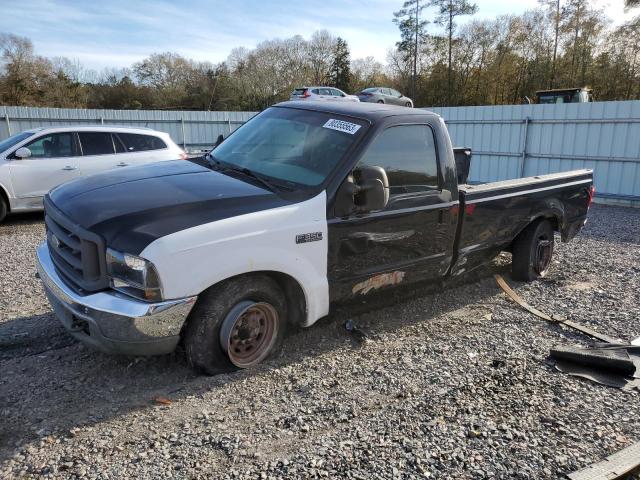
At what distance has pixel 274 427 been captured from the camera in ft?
9.79

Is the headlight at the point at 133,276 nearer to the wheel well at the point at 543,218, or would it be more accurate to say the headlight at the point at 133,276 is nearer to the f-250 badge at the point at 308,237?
the f-250 badge at the point at 308,237

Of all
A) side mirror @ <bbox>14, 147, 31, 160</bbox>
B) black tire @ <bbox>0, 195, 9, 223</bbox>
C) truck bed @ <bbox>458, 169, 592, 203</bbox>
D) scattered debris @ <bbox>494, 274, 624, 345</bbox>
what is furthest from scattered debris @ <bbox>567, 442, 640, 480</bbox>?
black tire @ <bbox>0, 195, 9, 223</bbox>

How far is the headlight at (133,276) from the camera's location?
9.66 feet

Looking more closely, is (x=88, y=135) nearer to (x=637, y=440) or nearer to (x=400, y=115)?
(x=400, y=115)

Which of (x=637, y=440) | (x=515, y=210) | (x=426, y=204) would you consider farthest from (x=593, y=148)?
(x=637, y=440)

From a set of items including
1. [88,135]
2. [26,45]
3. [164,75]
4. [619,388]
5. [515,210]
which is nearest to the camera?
[619,388]

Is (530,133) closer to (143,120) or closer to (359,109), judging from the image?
(359,109)

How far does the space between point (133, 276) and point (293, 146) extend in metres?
1.78

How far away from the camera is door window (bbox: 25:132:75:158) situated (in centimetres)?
908

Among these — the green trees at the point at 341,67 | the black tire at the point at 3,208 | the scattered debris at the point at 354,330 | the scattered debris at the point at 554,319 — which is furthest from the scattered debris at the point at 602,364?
the green trees at the point at 341,67

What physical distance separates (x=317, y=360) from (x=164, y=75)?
57.8 meters

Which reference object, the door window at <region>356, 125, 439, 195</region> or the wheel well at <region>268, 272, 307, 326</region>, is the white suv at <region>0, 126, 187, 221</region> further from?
the wheel well at <region>268, 272, 307, 326</region>

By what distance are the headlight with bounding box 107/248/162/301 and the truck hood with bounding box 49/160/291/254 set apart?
0.06 metres

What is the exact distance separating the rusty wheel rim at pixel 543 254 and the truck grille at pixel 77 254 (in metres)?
4.98
